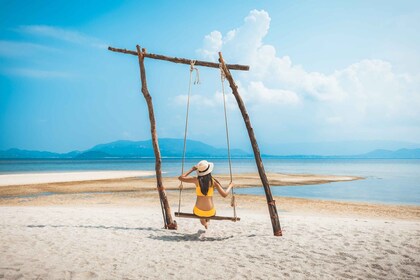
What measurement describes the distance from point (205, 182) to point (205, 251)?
149 centimetres

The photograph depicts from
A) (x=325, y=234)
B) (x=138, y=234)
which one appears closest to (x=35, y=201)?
(x=138, y=234)

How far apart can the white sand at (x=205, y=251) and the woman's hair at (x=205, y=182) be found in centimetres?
99

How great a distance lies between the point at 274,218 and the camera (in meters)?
7.00

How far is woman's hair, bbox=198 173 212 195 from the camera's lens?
21.8 feet

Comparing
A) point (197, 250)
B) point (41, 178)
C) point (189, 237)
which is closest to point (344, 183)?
point (189, 237)

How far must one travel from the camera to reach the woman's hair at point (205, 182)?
665 centimetres

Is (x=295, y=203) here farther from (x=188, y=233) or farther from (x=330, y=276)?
(x=330, y=276)

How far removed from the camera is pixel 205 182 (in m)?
6.68

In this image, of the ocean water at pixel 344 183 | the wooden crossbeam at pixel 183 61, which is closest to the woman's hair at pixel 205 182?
the wooden crossbeam at pixel 183 61

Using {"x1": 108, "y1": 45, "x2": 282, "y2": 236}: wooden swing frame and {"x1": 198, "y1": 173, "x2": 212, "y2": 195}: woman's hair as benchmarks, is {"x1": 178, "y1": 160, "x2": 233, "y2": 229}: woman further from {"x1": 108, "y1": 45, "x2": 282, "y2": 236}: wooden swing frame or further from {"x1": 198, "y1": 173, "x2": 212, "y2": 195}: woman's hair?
{"x1": 108, "y1": 45, "x2": 282, "y2": 236}: wooden swing frame

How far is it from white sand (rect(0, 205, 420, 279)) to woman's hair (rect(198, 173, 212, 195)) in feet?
3.24

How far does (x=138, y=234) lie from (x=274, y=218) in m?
3.20

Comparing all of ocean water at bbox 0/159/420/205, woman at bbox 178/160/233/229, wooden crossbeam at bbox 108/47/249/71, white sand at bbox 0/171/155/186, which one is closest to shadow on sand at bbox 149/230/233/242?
woman at bbox 178/160/233/229

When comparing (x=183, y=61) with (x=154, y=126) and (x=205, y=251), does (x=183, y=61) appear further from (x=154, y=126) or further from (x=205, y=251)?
(x=205, y=251)
